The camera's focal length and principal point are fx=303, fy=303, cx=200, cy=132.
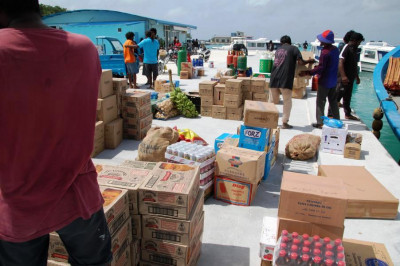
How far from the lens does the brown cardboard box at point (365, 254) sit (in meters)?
2.36

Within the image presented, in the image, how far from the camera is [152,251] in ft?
8.07

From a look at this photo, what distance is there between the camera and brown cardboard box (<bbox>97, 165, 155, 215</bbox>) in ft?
7.88

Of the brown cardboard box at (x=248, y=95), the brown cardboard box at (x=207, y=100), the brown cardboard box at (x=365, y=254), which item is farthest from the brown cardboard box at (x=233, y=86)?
the brown cardboard box at (x=365, y=254)

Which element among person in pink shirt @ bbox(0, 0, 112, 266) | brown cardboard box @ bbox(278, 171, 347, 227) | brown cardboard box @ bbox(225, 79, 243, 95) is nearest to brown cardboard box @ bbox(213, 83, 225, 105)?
brown cardboard box @ bbox(225, 79, 243, 95)

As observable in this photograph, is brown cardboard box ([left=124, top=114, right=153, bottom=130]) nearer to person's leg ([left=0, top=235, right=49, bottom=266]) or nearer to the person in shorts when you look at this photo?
person's leg ([left=0, top=235, right=49, bottom=266])

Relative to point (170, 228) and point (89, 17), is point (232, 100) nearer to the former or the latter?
point (170, 228)

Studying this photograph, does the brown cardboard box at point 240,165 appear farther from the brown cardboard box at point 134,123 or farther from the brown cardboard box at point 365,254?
the brown cardboard box at point 134,123

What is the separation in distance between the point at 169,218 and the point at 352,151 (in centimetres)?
361

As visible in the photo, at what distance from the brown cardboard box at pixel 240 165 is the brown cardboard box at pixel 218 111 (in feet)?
11.8

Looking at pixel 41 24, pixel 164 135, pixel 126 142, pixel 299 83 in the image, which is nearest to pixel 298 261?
pixel 41 24

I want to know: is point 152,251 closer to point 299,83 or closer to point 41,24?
point 41,24

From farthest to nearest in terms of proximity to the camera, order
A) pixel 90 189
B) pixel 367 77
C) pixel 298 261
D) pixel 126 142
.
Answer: pixel 367 77, pixel 126 142, pixel 298 261, pixel 90 189

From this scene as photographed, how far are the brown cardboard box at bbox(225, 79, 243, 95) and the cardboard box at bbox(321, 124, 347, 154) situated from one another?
255cm

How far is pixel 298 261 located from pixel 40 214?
160cm
